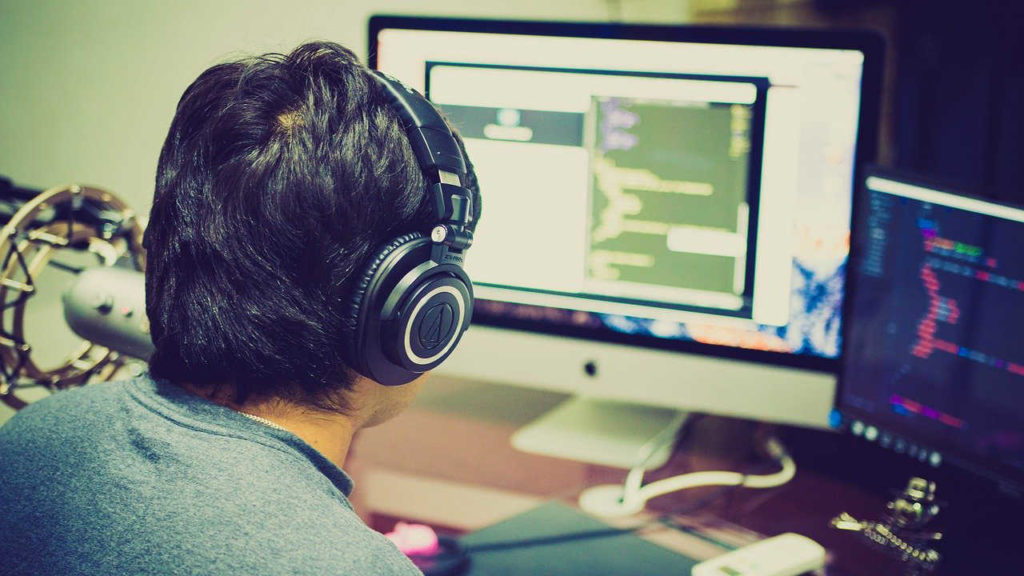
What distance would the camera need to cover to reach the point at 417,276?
0.63 m

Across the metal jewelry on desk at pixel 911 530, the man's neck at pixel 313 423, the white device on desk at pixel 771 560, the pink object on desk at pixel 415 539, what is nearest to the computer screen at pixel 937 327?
the metal jewelry on desk at pixel 911 530

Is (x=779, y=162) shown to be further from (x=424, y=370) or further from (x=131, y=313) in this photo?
(x=131, y=313)

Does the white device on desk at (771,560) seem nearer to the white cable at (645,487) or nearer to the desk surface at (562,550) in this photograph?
the desk surface at (562,550)

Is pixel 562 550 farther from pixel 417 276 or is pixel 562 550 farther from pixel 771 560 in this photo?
pixel 417 276

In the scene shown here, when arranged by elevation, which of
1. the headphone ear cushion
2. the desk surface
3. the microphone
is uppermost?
the headphone ear cushion

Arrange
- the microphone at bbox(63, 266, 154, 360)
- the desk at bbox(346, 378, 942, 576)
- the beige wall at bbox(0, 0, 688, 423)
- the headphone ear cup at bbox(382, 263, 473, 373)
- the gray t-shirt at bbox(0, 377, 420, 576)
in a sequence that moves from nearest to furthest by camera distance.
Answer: the gray t-shirt at bbox(0, 377, 420, 576) < the headphone ear cup at bbox(382, 263, 473, 373) < the microphone at bbox(63, 266, 154, 360) < the desk at bbox(346, 378, 942, 576) < the beige wall at bbox(0, 0, 688, 423)

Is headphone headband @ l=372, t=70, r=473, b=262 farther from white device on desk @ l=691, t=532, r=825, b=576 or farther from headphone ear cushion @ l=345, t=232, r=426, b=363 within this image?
white device on desk @ l=691, t=532, r=825, b=576

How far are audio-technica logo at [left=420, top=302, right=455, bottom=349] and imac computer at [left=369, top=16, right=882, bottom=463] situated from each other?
0.49m

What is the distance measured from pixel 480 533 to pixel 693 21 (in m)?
0.94

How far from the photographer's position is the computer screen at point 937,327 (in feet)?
2.87

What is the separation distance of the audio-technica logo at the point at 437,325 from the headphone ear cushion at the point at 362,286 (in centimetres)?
6

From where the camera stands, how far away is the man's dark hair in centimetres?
59

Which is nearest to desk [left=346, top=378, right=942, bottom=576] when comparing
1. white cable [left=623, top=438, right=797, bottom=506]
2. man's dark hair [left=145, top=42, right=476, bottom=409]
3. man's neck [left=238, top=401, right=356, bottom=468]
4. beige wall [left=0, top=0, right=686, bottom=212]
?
white cable [left=623, top=438, right=797, bottom=506]

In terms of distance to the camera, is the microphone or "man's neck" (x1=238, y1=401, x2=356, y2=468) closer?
"man's neck" (x1=238, y1=401, x2=356, y2=468)
